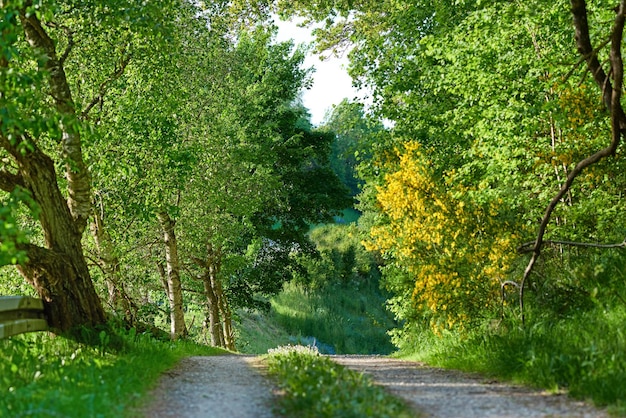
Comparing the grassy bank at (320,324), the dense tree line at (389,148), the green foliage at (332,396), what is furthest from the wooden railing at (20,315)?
the grassy bank at (320,324)

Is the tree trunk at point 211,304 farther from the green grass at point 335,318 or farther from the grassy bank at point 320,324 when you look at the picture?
the green grass at point 335,318

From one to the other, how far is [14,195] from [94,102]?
8431 millimetres

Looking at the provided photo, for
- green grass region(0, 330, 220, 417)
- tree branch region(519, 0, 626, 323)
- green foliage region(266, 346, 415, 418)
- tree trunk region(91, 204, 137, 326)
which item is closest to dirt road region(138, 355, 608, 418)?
green foliage region(266, 346, 415, 418)

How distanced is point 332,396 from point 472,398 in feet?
5.75

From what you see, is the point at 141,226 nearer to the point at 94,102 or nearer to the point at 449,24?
the point at 94,102

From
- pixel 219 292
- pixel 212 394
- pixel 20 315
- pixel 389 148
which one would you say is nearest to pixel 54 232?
pixel 20 315

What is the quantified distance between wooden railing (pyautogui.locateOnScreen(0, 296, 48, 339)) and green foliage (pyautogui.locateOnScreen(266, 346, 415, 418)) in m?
3.82

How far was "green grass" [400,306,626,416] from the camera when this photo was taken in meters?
7.39

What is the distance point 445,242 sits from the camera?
13.9 m

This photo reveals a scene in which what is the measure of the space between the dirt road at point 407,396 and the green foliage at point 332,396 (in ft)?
0.79

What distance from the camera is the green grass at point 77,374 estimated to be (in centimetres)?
666

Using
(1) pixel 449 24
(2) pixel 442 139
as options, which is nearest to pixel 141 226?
(2) pixel 442 139

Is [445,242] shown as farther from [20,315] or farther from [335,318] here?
[335,318]

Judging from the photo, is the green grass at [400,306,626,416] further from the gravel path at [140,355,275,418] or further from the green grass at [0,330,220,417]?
the green grass at [0,330,220,417]
